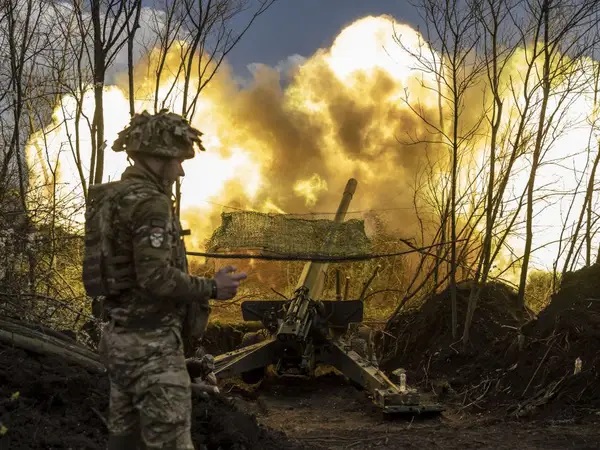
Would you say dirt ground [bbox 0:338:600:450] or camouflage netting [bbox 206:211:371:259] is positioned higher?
camouflage netting [bbox 206:211:371:259]

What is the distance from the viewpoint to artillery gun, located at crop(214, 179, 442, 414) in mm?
9766

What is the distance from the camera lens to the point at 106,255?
3.37 metres

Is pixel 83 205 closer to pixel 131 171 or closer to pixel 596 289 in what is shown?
pixel 131 171

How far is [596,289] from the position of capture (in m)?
9.12

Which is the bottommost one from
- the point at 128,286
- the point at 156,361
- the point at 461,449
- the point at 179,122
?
the point at 461,449

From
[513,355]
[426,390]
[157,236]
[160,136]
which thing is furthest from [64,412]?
[513,355]

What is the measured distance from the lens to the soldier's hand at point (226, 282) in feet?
11.0

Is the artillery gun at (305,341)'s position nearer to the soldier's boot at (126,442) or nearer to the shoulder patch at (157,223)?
the soldier's boot at (126,442)

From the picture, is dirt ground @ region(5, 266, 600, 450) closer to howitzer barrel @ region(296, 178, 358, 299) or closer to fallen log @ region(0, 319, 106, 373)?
fallen log @ region(0, 319, 106, 373)

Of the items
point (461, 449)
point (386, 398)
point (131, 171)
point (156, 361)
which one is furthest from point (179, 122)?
point (386, 398)

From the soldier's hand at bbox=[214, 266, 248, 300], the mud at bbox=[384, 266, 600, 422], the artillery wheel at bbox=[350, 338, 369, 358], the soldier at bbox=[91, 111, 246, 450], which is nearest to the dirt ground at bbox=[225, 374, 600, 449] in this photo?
the mud at bbox=[384, 266, 600, 422]

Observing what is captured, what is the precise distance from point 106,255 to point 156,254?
352mm

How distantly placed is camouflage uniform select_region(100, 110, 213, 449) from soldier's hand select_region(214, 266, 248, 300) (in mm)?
54

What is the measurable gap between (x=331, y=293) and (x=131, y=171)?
14800 mm
